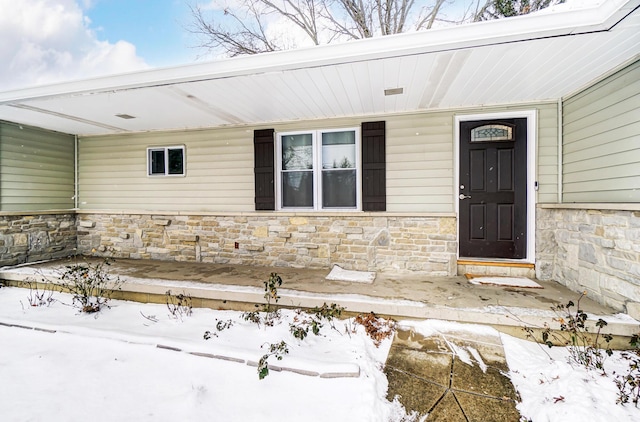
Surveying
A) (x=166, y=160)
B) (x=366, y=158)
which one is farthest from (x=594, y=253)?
(x=166, y=160)

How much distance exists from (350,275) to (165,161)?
3819mm

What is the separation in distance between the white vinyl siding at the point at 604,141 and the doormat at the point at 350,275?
2.63 metres

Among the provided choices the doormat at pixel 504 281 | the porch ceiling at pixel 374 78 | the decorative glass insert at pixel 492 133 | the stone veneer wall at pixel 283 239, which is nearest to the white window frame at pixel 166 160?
the porch ceiling at pixel 374 78

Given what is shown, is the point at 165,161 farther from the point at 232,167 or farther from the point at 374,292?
the point at 374,292

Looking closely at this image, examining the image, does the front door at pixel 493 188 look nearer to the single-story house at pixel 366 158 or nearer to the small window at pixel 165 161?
the single-story house at pixel 366 158

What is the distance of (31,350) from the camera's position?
8.96 ft

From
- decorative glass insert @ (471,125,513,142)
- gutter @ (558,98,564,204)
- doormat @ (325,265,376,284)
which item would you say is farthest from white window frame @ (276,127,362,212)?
gutter @ (558,98,564,204)

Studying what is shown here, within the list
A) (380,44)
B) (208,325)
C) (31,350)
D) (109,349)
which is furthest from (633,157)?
(31,350)

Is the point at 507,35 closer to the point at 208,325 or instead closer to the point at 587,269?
the point at 587,269

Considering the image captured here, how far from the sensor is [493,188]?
13.1ft

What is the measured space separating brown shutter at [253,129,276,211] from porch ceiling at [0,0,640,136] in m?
0.26

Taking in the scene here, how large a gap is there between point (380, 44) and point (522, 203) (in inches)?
116

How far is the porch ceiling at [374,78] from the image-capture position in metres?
2.33

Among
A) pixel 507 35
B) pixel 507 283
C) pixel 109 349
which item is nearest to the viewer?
pixel 507 35
